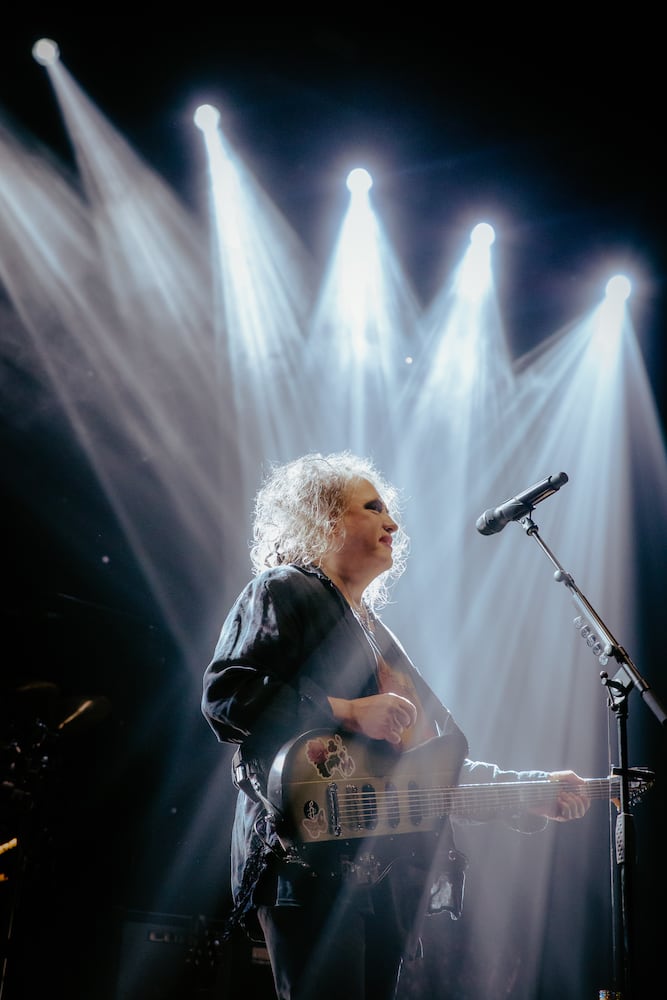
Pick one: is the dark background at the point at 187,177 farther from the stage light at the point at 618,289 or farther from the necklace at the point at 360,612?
the necklace at the point at 360,612

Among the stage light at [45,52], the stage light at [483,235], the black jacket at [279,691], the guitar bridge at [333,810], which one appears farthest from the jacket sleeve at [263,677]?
the stage light at [483,235]

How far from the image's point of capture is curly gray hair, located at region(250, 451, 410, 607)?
2732 millimetres

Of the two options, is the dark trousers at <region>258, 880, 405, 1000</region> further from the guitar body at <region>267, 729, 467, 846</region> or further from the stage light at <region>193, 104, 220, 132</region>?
the stage light at <region>193, 104, 220, 132</region>

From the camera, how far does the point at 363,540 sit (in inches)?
108

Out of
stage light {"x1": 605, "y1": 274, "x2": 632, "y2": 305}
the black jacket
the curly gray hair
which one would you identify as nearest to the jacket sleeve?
the black jacket

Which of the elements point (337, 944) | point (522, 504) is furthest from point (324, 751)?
point (522, 504)

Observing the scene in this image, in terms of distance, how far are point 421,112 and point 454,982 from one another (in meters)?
5.26

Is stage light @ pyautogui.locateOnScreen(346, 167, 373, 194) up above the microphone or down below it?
above

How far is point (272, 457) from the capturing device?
5.55 meters

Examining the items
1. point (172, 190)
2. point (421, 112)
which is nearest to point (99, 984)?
point (172, 190)

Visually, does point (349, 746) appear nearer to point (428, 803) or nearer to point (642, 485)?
point (428, 803)

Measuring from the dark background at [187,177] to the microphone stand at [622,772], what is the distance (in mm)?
2388

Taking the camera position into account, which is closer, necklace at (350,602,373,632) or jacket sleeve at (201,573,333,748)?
jacket sleeve at (201,573,333,748)

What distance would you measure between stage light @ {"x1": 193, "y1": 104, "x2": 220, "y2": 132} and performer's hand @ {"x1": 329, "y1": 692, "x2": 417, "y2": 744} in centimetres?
442
